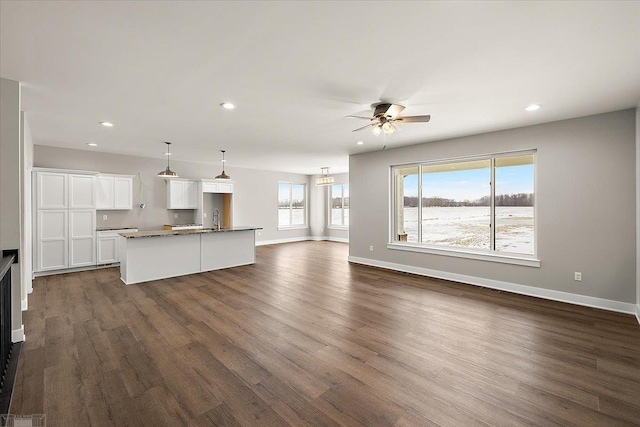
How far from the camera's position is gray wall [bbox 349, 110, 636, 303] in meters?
3.80

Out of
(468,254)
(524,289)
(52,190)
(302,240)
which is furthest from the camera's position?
(302,240)

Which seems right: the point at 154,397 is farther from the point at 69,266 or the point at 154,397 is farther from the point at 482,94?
the point at 69,266

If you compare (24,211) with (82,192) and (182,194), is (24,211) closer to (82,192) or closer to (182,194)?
(82,192)

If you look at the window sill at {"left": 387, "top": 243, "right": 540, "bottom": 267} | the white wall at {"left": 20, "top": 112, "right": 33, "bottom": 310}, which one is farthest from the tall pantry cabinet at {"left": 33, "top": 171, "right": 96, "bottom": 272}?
the window sill at {"left": 387, "top": 243, "right": 540, "bottom": 267}

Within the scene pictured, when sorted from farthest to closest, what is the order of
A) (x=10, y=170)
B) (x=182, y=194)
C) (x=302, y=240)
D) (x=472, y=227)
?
1. (x=302, y=240)
2. (x=182, y=194)
3. (x=472, y=227)
4. (x=10, y=170)

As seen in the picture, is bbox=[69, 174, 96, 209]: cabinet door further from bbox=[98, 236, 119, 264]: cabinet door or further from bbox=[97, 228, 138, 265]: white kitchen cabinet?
bbox=[98, 236, 119, 264]: cabinet door

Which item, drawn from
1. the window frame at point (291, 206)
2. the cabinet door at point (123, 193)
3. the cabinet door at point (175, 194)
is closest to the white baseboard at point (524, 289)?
the window frame at point (291, 206)

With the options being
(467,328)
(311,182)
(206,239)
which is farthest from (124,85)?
(311,182)

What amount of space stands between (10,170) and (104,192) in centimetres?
412

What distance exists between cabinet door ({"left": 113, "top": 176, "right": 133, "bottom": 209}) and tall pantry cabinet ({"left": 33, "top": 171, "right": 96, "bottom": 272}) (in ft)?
1.81

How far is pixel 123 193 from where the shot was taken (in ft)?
22.4

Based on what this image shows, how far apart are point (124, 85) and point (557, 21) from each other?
153 inches

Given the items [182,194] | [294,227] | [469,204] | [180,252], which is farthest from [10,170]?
[294,227]

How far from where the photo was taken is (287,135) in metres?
5.18
